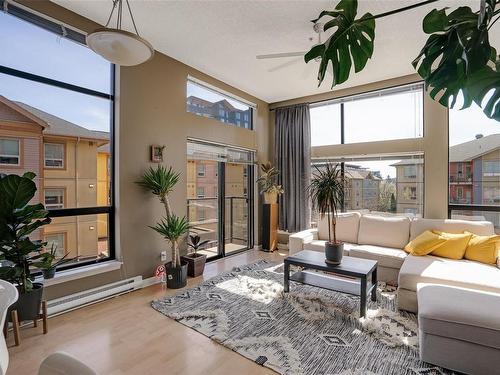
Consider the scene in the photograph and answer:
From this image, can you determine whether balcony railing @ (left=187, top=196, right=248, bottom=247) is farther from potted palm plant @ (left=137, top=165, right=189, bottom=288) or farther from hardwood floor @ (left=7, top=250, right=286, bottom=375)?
hardwood floor @ (left=7, top=250, right=286, bottom=375)

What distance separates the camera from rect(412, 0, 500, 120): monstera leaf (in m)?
1.10

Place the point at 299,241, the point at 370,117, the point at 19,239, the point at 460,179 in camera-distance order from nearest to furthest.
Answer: the point at 19,239, the point at 460,179, the point at 299,241, the point at 370,117

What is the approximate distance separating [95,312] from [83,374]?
240cm

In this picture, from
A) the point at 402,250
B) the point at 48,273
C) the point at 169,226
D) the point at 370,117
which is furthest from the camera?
the point at 370,117

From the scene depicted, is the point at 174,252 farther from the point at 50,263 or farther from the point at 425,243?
the point at 425,243

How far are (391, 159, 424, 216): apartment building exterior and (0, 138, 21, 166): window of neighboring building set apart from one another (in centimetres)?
494

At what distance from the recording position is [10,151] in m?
2.55

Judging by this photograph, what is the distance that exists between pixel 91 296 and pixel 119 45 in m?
2.52

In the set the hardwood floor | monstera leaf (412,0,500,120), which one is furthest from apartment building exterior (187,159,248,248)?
monstera leaf (412,0,500,120)

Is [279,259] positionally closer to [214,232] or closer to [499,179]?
[214,232]

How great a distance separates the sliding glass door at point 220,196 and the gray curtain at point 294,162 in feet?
2.11

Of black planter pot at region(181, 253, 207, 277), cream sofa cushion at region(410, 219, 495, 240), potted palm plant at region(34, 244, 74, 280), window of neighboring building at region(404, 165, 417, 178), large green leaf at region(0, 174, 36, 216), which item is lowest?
black planter pot at region(181, 253, 207, 277)

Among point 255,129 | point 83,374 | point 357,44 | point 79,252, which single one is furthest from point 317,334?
point 255,129

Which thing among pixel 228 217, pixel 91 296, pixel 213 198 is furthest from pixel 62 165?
pixel 228 217
